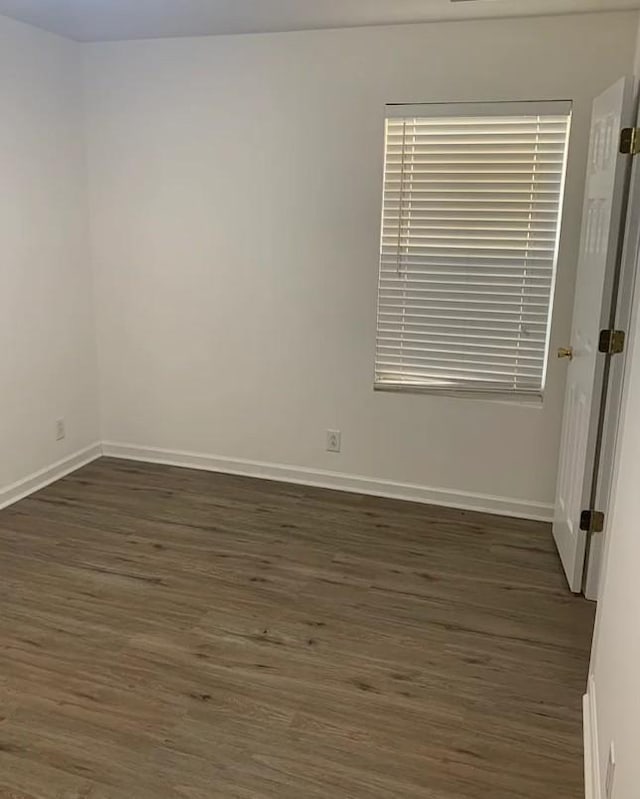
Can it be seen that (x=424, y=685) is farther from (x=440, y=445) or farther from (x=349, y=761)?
(x=440, y=445)

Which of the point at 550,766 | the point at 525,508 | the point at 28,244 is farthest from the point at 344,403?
the point at 550,766

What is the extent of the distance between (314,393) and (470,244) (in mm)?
1187

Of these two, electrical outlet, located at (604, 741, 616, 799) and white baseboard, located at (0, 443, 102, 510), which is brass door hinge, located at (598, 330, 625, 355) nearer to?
electrical outlet, located at (604, 741, 616, 799)

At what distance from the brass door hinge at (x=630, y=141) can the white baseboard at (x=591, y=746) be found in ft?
6.08

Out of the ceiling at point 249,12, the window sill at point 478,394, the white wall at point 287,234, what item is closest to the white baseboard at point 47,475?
the white wall at point 287,234

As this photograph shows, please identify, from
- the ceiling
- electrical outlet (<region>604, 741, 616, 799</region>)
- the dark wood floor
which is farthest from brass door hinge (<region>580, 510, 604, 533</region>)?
the ceiling

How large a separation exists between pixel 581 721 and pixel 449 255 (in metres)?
2.25

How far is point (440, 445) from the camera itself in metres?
3.82

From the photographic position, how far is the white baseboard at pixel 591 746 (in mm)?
1912

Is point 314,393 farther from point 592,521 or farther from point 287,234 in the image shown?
point 592,521

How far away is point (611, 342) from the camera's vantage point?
2693 mm

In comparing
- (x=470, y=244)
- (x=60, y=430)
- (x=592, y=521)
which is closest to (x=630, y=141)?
(x=470, y=244)

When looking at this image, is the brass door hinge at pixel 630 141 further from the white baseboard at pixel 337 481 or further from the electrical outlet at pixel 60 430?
the electrical outlet at pixel 60 430

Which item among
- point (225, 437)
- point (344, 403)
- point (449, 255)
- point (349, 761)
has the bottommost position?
point (349, 761)
